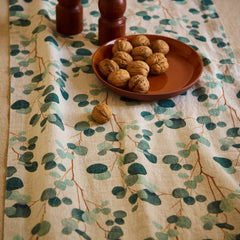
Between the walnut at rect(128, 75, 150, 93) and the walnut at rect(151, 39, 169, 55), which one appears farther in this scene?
the walnut at rect(151, 39, 169, 55)

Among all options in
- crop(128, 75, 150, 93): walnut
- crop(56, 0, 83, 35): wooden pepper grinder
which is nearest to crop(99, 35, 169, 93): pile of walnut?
crop(128, 75, 150, 93): walnut

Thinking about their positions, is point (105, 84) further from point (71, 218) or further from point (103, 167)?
point (71, 218)

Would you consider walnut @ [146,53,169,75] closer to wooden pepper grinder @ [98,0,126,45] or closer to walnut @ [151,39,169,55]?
walnut @ [151,39,169,55]

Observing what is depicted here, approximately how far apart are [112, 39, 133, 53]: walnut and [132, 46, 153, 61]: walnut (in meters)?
0.02

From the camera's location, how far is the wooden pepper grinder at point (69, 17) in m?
1.15

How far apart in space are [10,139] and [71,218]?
0.26 m

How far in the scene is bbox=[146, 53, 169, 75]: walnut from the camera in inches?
39.8

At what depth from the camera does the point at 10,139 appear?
0.84 metres

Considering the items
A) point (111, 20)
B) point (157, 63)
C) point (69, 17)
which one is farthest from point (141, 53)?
point (69, 17)

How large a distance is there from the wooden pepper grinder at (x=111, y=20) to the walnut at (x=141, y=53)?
12 cm

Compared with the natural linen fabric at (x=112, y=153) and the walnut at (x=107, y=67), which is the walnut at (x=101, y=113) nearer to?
the natural linen fabric at (x=112, y=153)

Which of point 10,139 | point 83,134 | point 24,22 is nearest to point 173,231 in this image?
point 83,134

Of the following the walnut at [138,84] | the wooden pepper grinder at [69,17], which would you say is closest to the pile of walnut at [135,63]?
the walnut at [138,84]

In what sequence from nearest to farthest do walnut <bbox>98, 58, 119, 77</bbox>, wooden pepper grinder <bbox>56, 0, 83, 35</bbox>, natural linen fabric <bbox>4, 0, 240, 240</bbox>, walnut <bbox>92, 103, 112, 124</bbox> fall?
natural linen fabric <bbox>4, 0, 240, 240</bbox> → walnut <bbox>92, 103, 112, 124</bbox> → walnut <bbox>98, 58, 119, 77</bbox> → wooden pepper grinder <bbox>56, 0, 83, 35</bbox>
